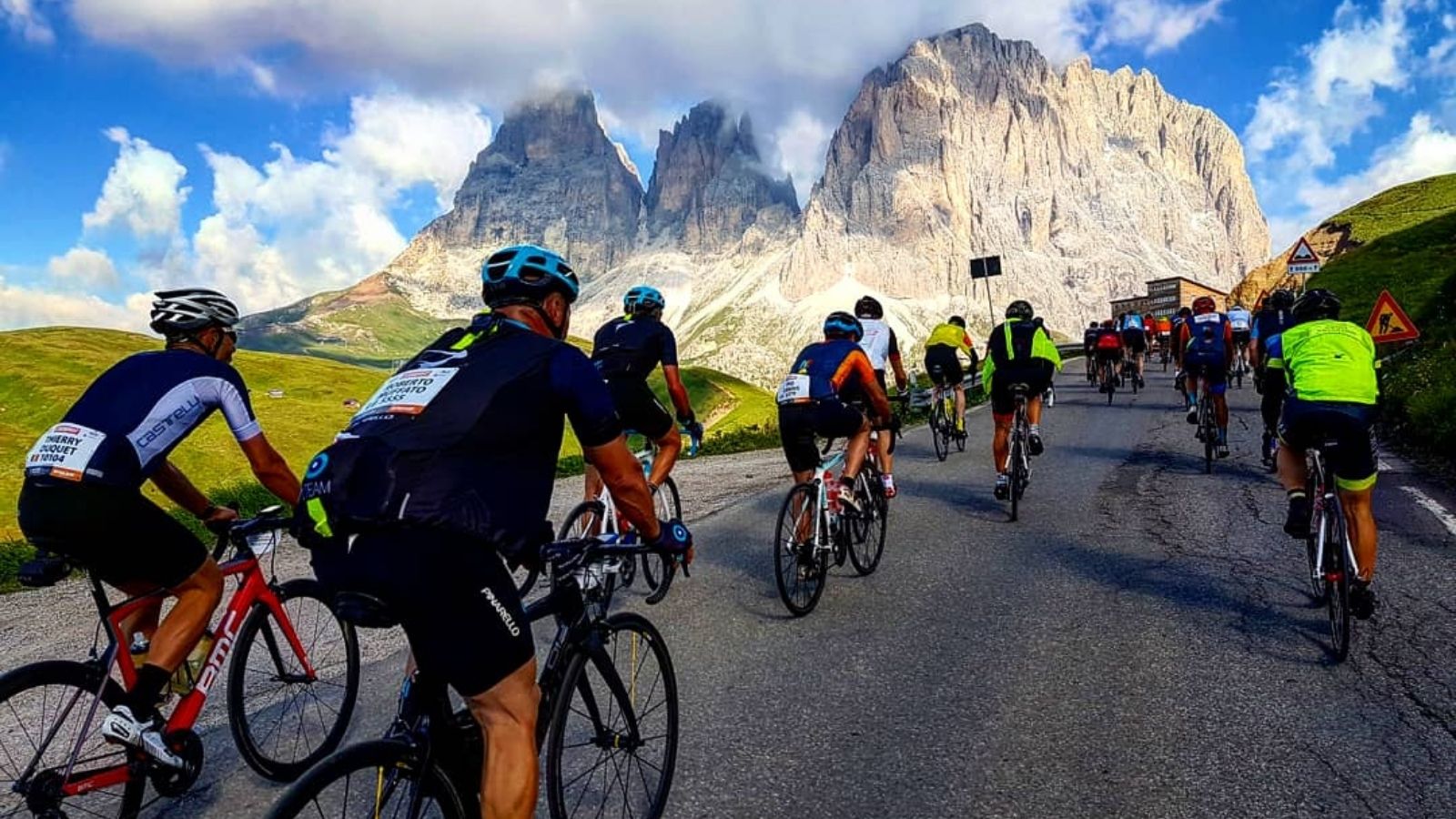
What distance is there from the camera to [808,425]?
295 inches

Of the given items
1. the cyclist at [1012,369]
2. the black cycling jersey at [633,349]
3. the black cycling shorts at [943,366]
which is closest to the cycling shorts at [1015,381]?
the cyclist at [1012,369]

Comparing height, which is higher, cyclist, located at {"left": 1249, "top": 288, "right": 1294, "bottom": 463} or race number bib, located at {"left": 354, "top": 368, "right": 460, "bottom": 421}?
race number bib, located at {"left": 354, "top": 368, "right": 460, "bottom": 421}

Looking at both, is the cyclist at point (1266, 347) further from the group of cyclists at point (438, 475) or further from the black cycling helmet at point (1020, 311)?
the group of cyclists at point (438, 475)

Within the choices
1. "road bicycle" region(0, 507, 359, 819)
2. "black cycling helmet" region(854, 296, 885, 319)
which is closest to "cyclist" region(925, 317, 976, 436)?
"black cycling helmet" region(854, 296, 885, 319)

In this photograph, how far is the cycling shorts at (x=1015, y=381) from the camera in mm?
10336

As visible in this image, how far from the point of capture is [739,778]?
171 inches

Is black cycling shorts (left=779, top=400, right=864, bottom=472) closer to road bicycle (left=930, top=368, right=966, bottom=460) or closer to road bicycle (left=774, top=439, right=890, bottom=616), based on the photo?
road bicycle (left=774, top=439, right=890, bottom=616)

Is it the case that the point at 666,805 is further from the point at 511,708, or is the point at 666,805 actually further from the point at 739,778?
the point at 511,708

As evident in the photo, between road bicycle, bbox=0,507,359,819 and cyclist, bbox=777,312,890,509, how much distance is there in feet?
12.6

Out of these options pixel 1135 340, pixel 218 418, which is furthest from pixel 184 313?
pixel 218 418

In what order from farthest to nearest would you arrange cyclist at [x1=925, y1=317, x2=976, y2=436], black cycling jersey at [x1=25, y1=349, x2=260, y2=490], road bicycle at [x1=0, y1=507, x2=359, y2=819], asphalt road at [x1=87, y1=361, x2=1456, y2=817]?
cyclist at [x1=925, y1=317, x2=976, y2=436], asphalt road at [x1=87, y1=361, x2=1456, y2=817], black cycling jersey at [x1=25, y1=349, x2=260, y2=490], road bicycle at [x1=0, y1=507, x2=359, y2=819]

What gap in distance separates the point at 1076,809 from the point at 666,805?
1.87 meters

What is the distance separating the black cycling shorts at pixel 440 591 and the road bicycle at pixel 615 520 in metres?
3.70

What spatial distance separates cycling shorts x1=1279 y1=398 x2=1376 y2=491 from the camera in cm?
605
